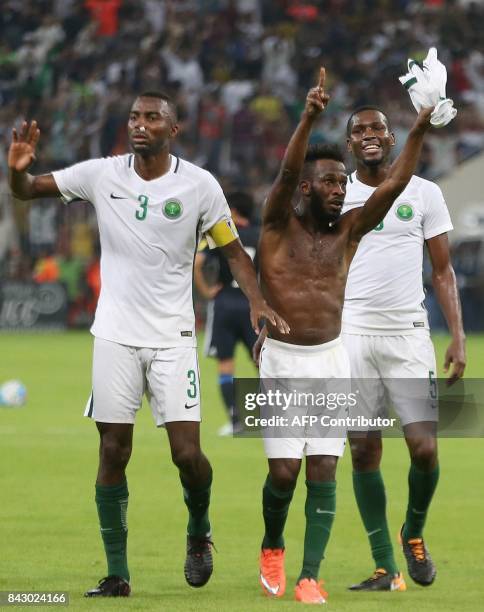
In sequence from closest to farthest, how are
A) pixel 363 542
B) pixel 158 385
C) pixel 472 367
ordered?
pixel 158 385
pixel 363 542
pixel 472 367

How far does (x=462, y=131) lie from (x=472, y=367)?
10354mm

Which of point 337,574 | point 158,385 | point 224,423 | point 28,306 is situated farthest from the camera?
point 28,306

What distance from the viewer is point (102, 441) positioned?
23.4ft

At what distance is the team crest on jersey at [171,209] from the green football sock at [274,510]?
138 centimetres

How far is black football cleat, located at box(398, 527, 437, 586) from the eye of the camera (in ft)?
24.1

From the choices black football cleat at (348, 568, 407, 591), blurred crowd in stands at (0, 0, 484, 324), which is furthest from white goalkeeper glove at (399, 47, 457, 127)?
blurred crowd in stands at (0, 0, 484, 324)

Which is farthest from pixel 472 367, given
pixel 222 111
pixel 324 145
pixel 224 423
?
pixel 324 145

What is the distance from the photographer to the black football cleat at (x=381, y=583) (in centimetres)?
729

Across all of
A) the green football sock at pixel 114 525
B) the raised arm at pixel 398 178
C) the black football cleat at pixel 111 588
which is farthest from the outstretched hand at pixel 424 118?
the black football cleat at pixel 111 588

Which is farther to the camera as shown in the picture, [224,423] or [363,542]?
[224,423]

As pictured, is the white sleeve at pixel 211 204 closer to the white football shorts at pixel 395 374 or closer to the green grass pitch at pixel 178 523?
the white football shorts at pixel 395 374

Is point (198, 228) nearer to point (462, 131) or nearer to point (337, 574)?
point (337, 574)

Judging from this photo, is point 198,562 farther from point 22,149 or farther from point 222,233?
point 22,149

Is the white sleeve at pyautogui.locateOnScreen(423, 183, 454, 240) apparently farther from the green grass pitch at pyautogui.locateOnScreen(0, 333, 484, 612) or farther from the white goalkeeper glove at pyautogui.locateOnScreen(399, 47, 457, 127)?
the green grass pitch at pyautogui.locateOnScreen(0, 333, 484, 612)
